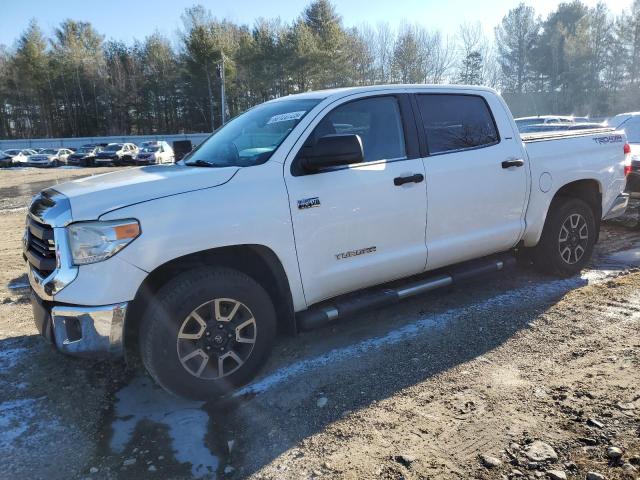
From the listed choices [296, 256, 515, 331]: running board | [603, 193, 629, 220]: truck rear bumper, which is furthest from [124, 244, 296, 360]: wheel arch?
[603, 193, 629, 220]: truck rear bumper

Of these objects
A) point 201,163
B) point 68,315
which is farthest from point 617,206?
point 68,315

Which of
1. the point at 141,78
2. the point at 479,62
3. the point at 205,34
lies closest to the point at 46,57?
the point at 141,78

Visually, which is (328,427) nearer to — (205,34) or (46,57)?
(205,34)

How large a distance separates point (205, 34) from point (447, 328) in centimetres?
5775

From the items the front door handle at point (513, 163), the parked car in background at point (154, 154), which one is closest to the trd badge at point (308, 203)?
the front door handle at point (513, 163)

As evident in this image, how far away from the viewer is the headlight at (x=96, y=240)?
280 centimetres

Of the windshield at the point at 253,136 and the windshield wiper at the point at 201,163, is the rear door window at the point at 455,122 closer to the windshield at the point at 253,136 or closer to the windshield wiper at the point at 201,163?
the windshield at the point at 253,136

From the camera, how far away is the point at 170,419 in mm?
3129

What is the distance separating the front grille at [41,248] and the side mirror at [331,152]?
5.36 ft

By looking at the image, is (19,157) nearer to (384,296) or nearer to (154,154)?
(154,154)

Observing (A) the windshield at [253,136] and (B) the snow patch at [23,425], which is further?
(A) the windshield at [253,136]

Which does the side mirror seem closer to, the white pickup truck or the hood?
the white pickup truck

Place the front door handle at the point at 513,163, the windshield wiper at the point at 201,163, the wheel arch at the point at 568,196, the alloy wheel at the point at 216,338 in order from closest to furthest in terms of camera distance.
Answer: the alloy wheel at the point at 216,338 → the windshield wiper at the point at 201,163 → the front door handle at the point at 513,163 → the wheel arch at the point at 568,196

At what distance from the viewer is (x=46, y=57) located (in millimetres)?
60531
